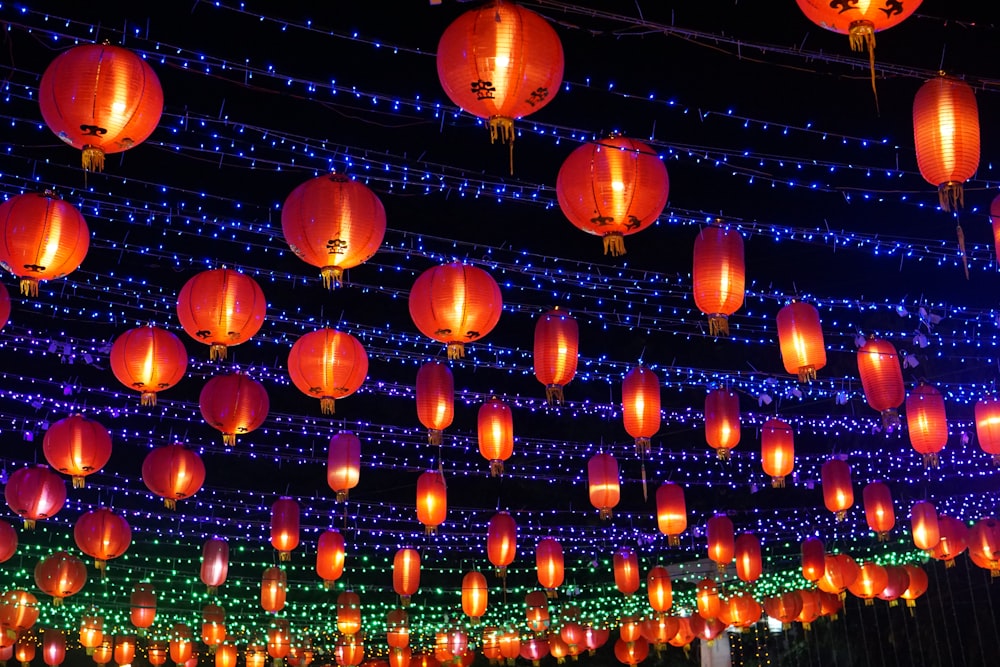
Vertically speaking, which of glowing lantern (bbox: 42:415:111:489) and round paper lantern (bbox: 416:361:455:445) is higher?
round paper lantern (bbox: 416:361:455:445)

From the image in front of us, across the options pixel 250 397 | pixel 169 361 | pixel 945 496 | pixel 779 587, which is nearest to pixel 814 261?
pixel 945 496

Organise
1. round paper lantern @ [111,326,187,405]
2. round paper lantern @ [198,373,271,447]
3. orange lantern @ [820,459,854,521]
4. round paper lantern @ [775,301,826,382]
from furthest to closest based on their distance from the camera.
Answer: orange lantern @ [820,459,854,521]
round paper lantern @ [198,373,271,447]
round paper lantern @ [775,301,826,382]
round paper lantern @ [111,326,187,405]

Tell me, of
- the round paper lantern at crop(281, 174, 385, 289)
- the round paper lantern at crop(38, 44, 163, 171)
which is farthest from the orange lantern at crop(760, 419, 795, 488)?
the round paper lantern at crop(38, 44, 163, 171)

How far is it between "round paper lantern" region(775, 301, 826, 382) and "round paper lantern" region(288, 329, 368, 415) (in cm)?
285

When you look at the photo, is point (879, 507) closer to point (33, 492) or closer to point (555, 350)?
point (555, 350)

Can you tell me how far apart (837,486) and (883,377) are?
9.26 ft

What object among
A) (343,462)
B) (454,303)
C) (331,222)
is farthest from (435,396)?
(331,222)

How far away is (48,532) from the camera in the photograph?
15047 millimetres

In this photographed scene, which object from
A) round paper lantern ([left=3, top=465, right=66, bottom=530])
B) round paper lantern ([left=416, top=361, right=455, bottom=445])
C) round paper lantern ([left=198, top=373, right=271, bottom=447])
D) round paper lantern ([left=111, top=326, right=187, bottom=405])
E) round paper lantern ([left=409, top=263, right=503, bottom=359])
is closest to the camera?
round paper lantern ([left=409, top=263, right=503, bottom=359])

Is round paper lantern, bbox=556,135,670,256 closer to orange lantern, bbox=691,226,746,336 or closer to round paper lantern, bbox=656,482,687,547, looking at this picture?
orange lantern, bbox=691,226,746,336

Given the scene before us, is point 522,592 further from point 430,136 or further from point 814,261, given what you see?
point 430,136

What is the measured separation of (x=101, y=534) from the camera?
10062 millimetres

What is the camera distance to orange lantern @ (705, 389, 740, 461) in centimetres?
898

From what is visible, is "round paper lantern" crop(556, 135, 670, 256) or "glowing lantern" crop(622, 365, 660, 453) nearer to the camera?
"round paper lantern" crop(556, 135, 670, 256)
